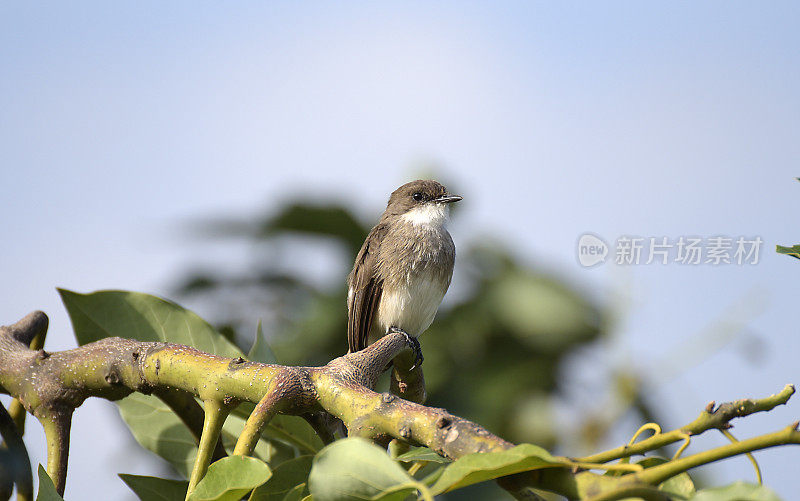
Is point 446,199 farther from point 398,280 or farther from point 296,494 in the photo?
point 296,494

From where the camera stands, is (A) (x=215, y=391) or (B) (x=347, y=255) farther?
(B) (x=347, y=255)

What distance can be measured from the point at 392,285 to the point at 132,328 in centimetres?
175

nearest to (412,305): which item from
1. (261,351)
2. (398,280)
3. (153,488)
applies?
(398,280)

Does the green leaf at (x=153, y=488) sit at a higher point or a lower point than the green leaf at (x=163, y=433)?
higher

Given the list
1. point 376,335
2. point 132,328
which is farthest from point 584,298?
point 132,328

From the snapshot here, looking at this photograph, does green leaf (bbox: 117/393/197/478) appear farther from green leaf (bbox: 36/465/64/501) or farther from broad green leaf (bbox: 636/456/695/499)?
broad green leaf (bbox: 636/456/695/499)

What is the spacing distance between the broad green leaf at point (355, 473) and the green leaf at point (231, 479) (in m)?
0.13

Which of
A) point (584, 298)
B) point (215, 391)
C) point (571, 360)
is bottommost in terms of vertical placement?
point (571, 360)

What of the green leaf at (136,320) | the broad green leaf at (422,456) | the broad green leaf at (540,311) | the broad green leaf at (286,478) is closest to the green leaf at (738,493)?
the broad green leaf at (422,456)

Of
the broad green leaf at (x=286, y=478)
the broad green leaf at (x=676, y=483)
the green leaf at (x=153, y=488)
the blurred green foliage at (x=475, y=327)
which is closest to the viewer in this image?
the broad green leaf at (x=676, y=483)

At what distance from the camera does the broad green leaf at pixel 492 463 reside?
846 mm

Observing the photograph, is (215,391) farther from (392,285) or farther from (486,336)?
(486,336)

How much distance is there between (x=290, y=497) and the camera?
1.28 meters

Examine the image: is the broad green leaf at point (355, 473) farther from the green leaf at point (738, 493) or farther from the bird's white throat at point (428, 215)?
the bird's white throat at point (428, 215)
